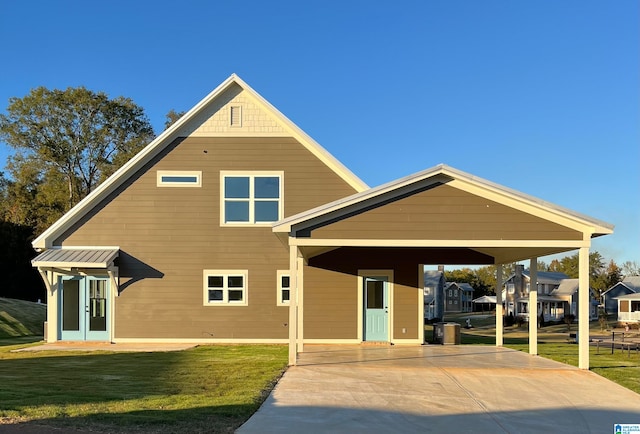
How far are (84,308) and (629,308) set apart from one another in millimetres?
47125

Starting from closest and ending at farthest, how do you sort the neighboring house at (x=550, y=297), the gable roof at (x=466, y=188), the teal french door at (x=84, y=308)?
the gable roof at (x=466, y=188) → the teal french door at (x=84, y=308) → the neighboring house at (x=550, y=297)

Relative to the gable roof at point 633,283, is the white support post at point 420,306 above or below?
above

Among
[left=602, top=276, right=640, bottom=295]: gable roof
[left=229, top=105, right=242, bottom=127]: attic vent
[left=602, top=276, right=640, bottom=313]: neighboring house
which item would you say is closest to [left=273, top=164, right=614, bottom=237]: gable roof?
[left=229, top=105, right=242, bottom=127]: attic vent

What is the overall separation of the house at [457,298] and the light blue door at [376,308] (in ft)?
201

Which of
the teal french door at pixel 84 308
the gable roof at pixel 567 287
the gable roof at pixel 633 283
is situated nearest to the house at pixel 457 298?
the gable roof at pixel 567 287

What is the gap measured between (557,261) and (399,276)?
8671cm

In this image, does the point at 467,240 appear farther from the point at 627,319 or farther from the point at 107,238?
the point at 627,319

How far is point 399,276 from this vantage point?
1662 centimetres

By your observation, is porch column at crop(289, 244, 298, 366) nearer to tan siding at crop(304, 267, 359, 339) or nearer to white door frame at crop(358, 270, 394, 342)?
tan siding at crop(304, 267, 359, 339)

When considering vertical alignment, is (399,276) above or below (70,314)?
above

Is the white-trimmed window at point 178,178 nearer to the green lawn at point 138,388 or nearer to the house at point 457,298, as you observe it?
the green lawn at point 138,388

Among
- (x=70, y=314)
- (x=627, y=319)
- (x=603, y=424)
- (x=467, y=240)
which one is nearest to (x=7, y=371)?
(x=70, y=314)

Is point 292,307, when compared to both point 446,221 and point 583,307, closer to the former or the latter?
point 446,221

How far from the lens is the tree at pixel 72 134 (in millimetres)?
36469
